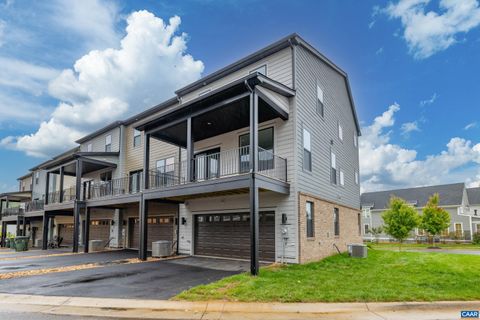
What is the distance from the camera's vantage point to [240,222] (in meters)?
14.6

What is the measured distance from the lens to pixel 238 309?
6.75m

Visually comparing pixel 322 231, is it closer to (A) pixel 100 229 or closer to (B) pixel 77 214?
(B) pixel 77 214

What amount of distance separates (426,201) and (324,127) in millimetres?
36365

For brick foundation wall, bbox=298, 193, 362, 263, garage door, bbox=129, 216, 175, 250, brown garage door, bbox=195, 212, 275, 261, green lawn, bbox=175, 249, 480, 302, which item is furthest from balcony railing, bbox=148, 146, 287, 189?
green lawn, bbox=175, 249, 480, 302

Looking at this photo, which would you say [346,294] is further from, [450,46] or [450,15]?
[450,46]

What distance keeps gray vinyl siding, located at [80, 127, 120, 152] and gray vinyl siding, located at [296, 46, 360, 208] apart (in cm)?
1498

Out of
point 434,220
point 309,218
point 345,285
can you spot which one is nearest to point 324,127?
point 309,218

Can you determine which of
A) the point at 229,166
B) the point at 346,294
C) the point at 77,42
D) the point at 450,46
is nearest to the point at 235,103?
the point at 229,166

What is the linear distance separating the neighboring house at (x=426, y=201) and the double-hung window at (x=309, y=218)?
33.1 meters

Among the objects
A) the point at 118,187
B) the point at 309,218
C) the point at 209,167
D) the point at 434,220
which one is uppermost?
the point at 209,167

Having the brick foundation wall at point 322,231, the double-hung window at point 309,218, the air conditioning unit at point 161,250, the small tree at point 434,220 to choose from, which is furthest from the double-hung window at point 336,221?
the small tree at point 434,220

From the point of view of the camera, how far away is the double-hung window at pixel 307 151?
13884mm

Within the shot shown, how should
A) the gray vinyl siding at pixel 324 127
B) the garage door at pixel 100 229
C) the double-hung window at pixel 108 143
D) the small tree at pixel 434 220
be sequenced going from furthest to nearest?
1. the small tree at pixel 434 220
2. the double-hung window at pixel 108 143
3. the garage door at pixel 100 229
4. the gray vinyl siding at pixel 324 127

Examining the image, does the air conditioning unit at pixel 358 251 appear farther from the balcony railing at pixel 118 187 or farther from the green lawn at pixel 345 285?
the balcony railing at pixel 118 187
